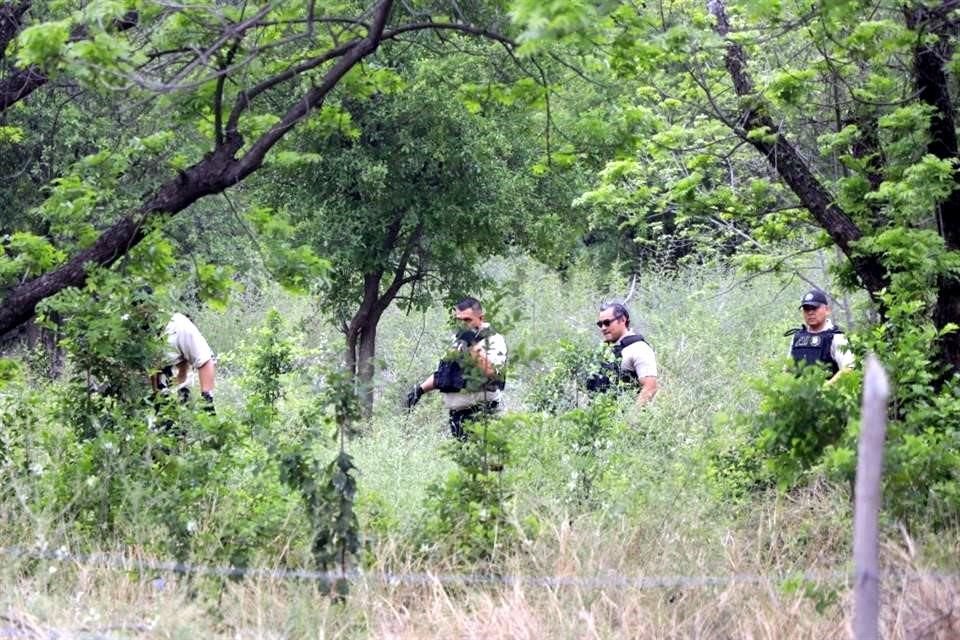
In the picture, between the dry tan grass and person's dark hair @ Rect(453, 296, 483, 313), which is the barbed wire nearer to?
the dry tan grass

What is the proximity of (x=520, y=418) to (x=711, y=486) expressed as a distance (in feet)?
5.04

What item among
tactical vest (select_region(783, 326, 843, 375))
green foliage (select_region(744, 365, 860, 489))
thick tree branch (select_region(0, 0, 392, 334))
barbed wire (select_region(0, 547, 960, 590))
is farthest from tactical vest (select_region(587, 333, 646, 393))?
barbed wire (select_region(0, 547, 960, 590))

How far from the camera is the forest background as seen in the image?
5.58 metres

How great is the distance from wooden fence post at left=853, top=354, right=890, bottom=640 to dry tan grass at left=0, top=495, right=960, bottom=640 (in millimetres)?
1909

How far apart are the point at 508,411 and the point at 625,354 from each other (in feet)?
7.28

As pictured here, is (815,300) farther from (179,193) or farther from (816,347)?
(179,193)

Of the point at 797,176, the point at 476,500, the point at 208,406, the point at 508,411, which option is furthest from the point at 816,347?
the point at 208,406

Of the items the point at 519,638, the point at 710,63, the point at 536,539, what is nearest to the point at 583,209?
the point at 710,63

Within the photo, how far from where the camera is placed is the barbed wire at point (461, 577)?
5285 mm

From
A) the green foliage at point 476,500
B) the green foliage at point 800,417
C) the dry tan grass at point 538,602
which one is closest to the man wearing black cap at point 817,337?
the green foliage at point 800,417

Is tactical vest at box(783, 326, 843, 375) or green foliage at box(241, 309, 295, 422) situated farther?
green foliage at box(241, 309, 295, 422)

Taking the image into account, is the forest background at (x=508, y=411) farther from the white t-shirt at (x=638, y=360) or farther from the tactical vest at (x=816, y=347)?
the tactical vest at (x=816, y=347)

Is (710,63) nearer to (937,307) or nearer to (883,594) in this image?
(937,307)

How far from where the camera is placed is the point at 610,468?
7.30 meters
